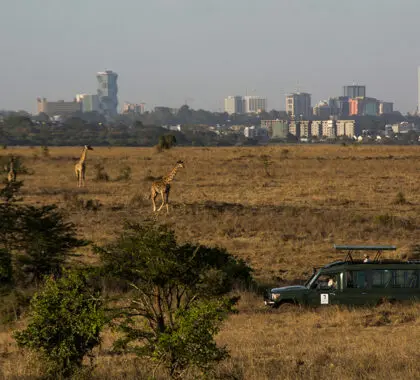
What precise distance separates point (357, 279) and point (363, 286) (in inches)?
6.5

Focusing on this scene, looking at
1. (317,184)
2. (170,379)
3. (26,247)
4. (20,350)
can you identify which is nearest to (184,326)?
(170,379)

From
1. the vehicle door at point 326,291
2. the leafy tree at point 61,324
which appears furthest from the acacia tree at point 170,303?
the vehicle door at point 326,291

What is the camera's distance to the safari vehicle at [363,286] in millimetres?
16562

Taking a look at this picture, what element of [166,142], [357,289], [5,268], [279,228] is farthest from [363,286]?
[166,142]

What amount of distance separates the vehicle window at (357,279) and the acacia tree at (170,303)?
486cm

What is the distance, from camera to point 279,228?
28.6m

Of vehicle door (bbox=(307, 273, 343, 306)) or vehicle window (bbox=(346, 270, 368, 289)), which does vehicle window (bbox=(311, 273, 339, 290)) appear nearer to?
vehicle door (bbox=(307, 273, 343, 306))

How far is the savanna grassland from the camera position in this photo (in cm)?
Result: 1245

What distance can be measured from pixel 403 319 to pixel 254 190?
2684cm

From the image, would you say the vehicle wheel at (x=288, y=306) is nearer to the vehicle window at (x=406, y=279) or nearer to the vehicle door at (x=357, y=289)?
the vehicle door at (x=357, y=289)

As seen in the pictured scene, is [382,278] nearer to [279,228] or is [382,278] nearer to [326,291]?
[326,291]

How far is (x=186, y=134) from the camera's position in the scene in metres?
176

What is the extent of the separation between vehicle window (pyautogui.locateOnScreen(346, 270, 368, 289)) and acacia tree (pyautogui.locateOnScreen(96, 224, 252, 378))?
191 inches

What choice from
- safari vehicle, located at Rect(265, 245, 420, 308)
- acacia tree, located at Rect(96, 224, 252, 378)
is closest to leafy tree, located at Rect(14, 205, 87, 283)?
safari vehicle, located at Rect(265, 245, 420, 308)
